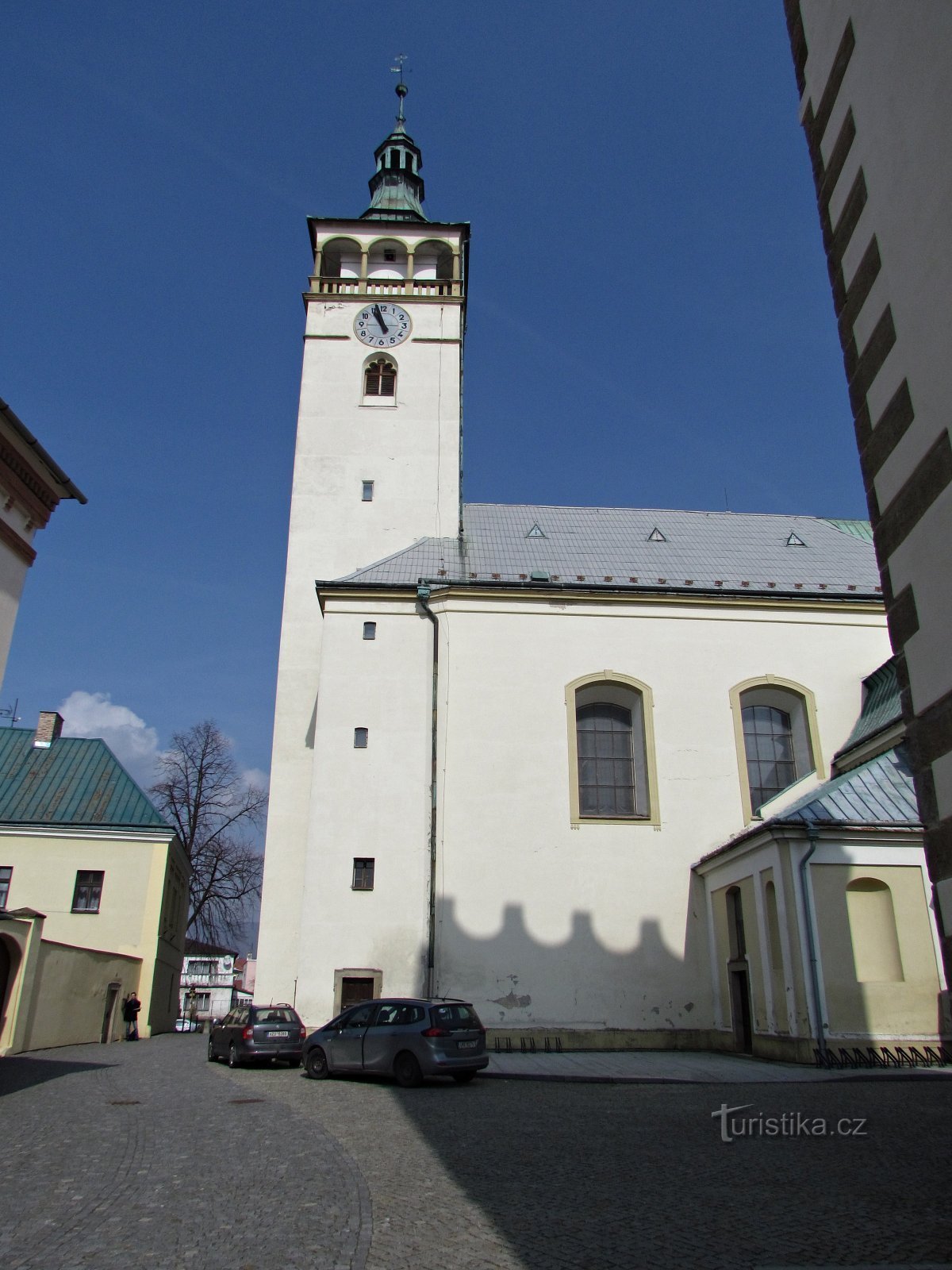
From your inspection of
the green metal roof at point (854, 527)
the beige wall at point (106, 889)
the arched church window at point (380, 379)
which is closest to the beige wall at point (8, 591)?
the beige wall at point (106, 889)

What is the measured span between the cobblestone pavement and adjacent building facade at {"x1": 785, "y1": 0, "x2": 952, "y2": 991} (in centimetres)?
265

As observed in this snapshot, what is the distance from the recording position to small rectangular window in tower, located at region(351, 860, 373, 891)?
20.7m

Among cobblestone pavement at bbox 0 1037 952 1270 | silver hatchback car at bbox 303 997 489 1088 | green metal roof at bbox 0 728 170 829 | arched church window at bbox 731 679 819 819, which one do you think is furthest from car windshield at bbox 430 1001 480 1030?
green metal roof at bbox 0 728 170 829

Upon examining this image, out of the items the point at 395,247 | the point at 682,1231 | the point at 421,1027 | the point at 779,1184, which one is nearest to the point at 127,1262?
the point at 682,1231

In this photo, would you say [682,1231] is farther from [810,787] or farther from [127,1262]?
[810,787]

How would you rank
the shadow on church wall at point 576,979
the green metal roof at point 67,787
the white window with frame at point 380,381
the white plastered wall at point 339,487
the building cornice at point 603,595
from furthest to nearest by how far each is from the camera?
the white window with frame at point 380,381 → the green metal roof at point 67,787 → the building cornice at point 603,595 → the white plastered wall at point 339,487 → the shadow on church wall at point 576,979

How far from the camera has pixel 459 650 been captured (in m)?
22.9

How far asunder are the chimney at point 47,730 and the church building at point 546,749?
10374 millimetres

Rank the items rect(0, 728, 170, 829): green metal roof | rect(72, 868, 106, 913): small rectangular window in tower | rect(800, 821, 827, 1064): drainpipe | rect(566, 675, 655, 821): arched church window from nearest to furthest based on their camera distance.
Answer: rect(800, 821, 827, 1064): drainpipe, rect(566, 675, 655, 821): arched church window, rect(72, 868, 106, 913): small rectangular window in tower, rect(0, 728, 170, 829): green metal roof

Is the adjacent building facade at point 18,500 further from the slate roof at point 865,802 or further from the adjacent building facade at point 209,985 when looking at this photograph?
the adjacent building facade at point 209,985

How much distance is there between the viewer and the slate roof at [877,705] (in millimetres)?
20688

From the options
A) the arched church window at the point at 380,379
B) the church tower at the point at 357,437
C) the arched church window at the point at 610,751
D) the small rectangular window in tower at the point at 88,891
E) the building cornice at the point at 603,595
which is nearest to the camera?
the arched church window at the point at 610,751

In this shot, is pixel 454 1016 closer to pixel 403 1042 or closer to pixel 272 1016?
pixel 403 1042

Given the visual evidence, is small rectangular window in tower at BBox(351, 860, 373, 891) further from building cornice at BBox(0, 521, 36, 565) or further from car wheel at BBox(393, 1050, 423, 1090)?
building cornice at BBox(0, 521, 36, 565)
